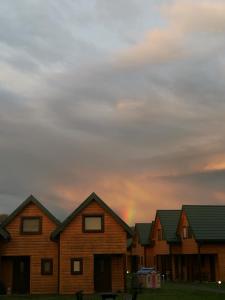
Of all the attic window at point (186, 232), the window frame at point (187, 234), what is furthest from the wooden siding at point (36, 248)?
the attic window at point (186, 232)

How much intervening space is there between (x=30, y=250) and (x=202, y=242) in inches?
613

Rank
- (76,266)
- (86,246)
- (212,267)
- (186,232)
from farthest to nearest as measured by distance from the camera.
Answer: (186,232), (212,267), (86,246), (76,266)

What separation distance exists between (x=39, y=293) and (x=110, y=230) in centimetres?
653

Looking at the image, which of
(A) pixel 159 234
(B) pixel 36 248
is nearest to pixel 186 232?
(A) pixel 159 234

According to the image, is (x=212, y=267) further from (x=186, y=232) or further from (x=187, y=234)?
(x=186, y=232)

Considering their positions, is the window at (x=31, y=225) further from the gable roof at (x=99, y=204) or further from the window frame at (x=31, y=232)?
the gable roof at (x=99, y=204)

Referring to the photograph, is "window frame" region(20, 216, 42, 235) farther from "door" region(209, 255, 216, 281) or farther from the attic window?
"door" region(209, 255, 216, 281)

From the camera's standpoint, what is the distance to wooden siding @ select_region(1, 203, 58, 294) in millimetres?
35500

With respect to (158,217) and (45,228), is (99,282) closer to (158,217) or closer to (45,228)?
(45,228)

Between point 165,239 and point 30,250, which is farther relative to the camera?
point 165,239

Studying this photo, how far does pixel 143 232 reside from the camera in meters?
64.8

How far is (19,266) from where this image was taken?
36750 mm

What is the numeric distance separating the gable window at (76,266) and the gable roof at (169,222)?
1747cm

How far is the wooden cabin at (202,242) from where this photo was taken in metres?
44.1
